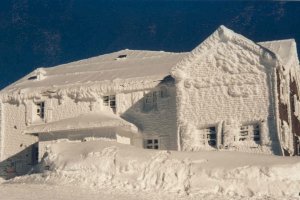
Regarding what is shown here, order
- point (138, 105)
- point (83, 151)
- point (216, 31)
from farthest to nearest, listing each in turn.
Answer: point (138, 105) → point (216, 31) → point (83, 151)

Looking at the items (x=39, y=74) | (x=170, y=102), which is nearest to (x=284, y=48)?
(x=170, y=102)

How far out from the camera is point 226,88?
34062 mm

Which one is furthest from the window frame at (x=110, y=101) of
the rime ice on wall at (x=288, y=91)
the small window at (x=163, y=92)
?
the rime ice on wall at (x=288, y=91)

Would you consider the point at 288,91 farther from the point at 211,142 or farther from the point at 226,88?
the point at 211,142

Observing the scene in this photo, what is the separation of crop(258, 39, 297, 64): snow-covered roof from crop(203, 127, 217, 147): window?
574cm

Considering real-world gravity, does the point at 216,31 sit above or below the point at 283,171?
above

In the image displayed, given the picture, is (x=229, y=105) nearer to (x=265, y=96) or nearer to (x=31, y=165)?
(x=265, y=96)

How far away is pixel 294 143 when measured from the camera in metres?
35.3

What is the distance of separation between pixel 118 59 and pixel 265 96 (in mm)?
14382

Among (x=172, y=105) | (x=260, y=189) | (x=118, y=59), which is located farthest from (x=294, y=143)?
(x=118, y=59)

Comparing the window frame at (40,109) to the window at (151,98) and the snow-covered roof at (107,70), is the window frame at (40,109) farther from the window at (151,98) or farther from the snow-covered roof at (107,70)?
the window at (151,98)

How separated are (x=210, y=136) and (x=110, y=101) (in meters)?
7.85

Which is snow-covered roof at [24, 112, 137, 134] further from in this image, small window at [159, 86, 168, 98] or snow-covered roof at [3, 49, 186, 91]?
snow-covered roof at [3, 49, 186, 91]

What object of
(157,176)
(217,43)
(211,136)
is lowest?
(157,176)
